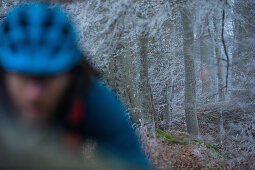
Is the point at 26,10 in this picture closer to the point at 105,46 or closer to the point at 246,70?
the point at 105,46

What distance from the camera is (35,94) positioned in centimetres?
91

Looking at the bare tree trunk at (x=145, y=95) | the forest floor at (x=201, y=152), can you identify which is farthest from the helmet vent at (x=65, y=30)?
the bare tree trunk at (x=145, y=95)

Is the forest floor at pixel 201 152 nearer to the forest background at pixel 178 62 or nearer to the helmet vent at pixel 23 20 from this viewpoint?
the forest background at pixel 178 62

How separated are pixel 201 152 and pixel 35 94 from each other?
7208 mm

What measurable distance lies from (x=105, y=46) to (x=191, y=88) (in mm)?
4939

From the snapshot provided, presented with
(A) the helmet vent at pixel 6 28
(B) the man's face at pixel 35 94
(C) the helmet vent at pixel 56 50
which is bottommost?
(B) the man's face at pixel 35 94

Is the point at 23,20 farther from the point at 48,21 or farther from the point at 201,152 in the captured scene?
the point at 201,152

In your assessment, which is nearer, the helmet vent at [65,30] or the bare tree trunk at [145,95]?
the helmet vent at [65,30]

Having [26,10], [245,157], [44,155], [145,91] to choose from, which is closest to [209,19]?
[145,91]

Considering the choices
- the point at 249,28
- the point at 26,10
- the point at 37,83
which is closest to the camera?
the point at 37,83

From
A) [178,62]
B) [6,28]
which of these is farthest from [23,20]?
[178,62]

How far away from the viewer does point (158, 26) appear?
549 cm

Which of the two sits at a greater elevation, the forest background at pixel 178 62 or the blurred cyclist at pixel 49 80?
the blurred cyclist at pixel 49 80

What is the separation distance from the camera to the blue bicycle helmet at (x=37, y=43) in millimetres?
982
